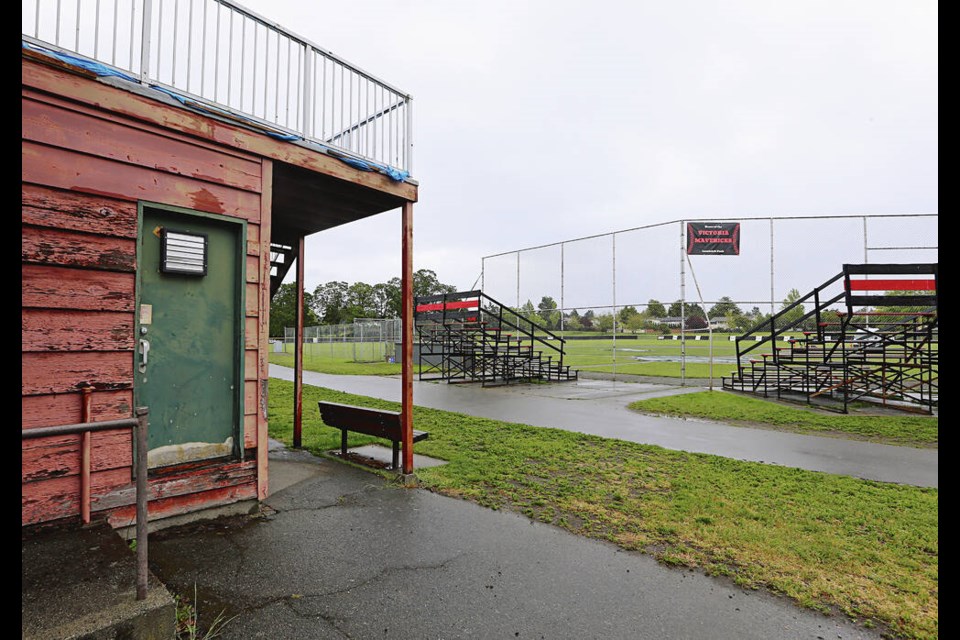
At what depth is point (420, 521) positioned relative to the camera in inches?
143

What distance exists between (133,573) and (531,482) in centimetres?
317

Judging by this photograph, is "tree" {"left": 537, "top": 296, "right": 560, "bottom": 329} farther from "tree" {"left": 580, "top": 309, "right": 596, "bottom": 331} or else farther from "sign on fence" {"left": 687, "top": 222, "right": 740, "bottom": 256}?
"sign on fence" {"left": 687, "top": 222, "right": 740, "bottom": 256}

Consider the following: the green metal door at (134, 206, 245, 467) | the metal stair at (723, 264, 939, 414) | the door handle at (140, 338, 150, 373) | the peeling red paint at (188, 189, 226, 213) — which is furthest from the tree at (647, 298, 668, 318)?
the door handle at (140, 338, 150, 373)

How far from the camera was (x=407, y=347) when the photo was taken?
476 centimetres

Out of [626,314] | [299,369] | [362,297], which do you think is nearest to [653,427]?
[299,369]

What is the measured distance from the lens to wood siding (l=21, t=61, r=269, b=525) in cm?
276

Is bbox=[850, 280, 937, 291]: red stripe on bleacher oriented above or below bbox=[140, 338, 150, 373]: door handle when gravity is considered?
above

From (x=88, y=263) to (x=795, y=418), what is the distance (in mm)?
9494

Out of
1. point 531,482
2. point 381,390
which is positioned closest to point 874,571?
point 531,482

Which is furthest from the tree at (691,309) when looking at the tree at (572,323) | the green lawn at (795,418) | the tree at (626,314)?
the tree at (572,323)

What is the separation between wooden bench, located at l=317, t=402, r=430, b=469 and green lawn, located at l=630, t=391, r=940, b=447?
5621 mm

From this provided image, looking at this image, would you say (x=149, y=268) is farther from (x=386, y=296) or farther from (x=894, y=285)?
(x=386, y=296)

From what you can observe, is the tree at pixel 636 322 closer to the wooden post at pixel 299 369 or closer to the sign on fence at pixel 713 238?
the sign on fence at pixel 713 238

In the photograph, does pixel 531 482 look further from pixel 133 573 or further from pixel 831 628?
pixel 133 573
